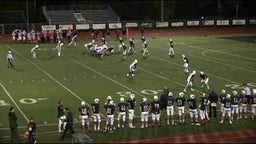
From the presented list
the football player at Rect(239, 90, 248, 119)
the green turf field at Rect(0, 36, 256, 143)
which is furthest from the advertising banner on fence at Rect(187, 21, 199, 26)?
the football player at Rect(239, 90, 248, 119)

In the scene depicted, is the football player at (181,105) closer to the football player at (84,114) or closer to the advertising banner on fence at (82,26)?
the football player at (84,114)

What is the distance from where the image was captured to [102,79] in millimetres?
29500

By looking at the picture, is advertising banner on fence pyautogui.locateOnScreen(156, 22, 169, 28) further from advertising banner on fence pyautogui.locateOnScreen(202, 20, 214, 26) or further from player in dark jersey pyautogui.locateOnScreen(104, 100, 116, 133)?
player in dark jersey pyautogui.locateOnScreen(104, 100, 116, 133)

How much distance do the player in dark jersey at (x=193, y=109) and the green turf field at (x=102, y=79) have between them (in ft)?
1.34

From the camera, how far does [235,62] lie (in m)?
35.9

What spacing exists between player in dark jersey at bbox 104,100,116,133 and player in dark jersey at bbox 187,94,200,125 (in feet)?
11.4

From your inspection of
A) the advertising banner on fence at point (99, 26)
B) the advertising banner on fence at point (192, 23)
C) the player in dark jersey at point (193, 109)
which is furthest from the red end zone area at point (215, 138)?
the advertising banner on fence at point (192, 23)

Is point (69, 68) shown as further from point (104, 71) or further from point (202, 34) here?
point (202, 34)

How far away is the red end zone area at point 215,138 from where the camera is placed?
694 inches

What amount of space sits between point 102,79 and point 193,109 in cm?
1037

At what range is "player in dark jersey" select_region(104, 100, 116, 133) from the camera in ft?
62.4

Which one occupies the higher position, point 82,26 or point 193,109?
point 82,26

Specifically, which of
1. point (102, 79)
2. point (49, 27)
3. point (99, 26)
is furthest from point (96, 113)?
point (99, 26)

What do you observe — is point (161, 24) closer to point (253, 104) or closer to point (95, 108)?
point (253, 104)
